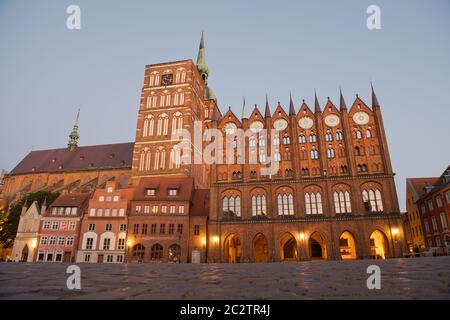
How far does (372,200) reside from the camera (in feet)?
113

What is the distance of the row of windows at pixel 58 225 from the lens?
141 feet

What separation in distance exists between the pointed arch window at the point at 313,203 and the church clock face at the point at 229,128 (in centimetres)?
1268

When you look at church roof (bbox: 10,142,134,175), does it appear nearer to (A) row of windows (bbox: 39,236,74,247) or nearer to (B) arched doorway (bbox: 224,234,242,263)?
(A) row of windows (bbox: 39,236,74,247)

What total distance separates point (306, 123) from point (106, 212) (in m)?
29.6

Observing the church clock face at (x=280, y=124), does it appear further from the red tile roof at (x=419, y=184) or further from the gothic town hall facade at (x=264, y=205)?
the red tile roof at (x=419, y=184)

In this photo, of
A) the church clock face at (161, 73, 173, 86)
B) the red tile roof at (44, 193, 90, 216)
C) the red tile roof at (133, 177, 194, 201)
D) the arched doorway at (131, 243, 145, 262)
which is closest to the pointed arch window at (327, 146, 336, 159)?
the red tile roof at (133, 177, 194, 201)

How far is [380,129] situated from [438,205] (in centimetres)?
1500

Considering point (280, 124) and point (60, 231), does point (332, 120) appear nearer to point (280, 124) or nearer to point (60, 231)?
point (280, 124)

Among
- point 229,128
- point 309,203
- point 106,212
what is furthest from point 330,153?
point 106,212

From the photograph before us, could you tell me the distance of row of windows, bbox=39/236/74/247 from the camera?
41972 mm

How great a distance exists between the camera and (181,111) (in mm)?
53750

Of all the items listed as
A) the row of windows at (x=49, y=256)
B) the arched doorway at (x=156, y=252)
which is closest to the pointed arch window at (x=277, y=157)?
the arched doorway at (x=156, y=252)
